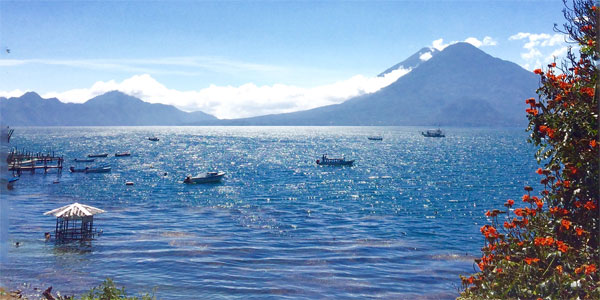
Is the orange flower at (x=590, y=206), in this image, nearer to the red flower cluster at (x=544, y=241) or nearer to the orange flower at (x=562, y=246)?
the orange flower at (x=562, y=246)

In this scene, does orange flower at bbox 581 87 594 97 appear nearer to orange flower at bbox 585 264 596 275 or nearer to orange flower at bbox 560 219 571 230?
orange flower at bbox 560 219 571 230

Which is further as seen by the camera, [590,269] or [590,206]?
[590,206]

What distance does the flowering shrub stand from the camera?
28.7ft

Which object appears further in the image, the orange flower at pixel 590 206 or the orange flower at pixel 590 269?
the orange flower at pixel 590 206

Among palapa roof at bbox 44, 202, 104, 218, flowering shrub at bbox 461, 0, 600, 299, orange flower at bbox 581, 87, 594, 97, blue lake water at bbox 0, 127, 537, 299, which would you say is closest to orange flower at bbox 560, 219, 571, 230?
flowering shrub at bbox 461, 0, 600, 299

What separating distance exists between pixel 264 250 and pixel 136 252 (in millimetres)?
9272

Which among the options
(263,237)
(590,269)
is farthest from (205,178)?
(590,269)

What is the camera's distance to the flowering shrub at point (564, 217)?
344 inches

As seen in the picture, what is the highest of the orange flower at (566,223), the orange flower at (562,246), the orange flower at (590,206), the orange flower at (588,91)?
the orange flower at (588,91)

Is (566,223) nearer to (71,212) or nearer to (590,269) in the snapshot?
(590,269)

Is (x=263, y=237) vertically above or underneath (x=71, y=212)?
underneath

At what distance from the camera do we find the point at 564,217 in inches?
373

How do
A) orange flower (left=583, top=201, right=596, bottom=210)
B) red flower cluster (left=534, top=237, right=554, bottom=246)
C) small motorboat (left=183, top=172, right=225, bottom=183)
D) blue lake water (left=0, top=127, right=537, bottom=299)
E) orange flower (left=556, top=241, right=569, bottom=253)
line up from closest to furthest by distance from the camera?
orange flower (left=556, top=241, right=569, bottom=253) → red flower cluster (left=534, top=237, right=554, bottom=246) → orange flower (left=583, top=201, right=596, bottom=210) → blue lake water (left=0, top=127, right=537, bottom=299) → small motorboat (left=183, top=172, right=225, bottom=183)

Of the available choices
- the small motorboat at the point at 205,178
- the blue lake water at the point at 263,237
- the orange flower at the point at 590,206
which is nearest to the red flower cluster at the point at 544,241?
the orange flower at the point at 590,206
